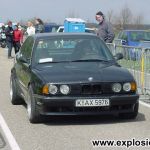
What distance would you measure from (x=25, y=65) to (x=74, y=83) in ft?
5.90

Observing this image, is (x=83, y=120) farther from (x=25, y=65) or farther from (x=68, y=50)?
(x=25, y=65)

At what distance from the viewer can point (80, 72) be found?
9633 millimetres

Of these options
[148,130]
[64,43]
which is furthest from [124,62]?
[148,130]

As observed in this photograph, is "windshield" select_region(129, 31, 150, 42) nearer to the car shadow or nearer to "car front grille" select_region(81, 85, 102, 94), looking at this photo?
the car shadow

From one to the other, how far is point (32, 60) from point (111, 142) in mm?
2996

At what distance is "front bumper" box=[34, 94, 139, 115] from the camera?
9.15 m

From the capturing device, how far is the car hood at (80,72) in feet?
30.7

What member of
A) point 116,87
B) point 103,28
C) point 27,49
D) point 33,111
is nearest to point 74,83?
point 116,87

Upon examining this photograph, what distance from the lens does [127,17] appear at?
72.7m

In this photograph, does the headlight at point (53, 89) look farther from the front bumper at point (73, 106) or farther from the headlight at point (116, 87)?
the headlight at point (116, 87)

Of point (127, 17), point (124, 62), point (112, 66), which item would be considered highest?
point (112, 66)

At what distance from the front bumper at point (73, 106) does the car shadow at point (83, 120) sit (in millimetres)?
383

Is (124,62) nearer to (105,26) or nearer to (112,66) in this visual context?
(105,26)

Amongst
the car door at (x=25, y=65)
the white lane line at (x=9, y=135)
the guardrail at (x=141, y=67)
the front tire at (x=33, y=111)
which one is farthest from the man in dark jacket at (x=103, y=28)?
the front tire at (x=33, y=111)
